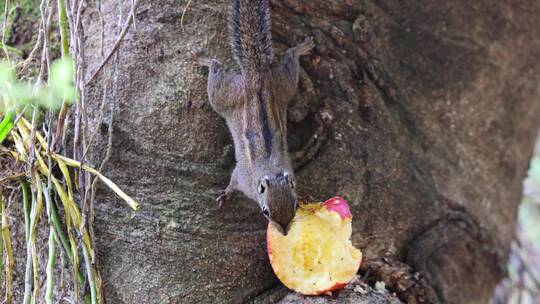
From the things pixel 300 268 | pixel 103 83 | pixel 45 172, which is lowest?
pixel 300 268

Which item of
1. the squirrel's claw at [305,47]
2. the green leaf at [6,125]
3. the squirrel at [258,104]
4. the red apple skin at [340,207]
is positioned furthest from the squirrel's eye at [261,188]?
the green leaf at [6,125]

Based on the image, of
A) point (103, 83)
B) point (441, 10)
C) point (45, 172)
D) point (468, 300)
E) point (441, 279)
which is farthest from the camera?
point (441, 10)

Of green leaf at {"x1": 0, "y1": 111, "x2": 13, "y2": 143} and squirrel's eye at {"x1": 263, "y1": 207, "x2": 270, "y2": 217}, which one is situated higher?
green leaf at {"x1": 0, "y1": 111, "x2": 13, "y2": 143}

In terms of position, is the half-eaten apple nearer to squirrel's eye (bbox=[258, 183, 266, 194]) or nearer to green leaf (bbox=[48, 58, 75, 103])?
squirrel's eye (bbox=[258, 183, 266, 194])

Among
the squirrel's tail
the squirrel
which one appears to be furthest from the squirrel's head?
the squirrel's tail

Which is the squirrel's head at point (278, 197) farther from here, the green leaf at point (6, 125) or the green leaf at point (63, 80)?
the green leaf at point (6, 125)

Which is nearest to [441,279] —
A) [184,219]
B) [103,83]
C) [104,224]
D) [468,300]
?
[468,300]

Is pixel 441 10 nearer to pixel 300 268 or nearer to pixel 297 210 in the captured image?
pixel 297 210
